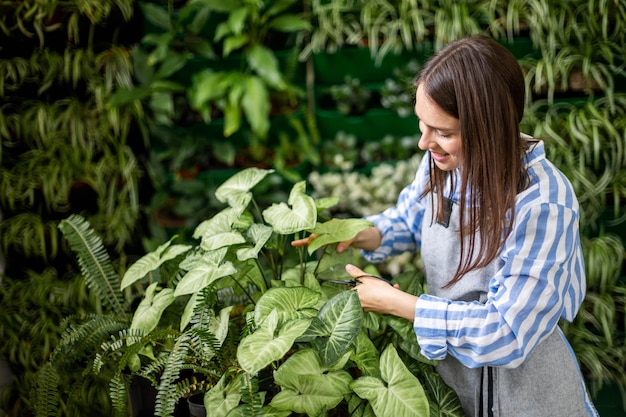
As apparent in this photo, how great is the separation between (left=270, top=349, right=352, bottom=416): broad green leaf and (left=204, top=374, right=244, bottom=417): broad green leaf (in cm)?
9

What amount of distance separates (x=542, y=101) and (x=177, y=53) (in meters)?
1.75

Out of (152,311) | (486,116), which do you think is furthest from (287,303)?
(486,116)

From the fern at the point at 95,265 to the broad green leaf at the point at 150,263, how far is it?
0.14 metres

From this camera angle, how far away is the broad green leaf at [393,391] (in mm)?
1303

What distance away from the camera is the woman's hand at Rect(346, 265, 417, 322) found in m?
1.38

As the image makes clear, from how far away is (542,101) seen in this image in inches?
104

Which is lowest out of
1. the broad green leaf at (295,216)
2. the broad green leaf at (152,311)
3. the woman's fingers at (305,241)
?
the broad green leaf at (152,311)

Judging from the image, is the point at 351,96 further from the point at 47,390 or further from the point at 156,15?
the point at 47,390

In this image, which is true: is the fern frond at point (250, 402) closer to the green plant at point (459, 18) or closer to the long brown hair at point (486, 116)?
the long brown hair at point (486, 116)

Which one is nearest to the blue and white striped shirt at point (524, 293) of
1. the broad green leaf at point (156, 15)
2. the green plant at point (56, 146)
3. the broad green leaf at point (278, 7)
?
the green plant at point (56, 146)

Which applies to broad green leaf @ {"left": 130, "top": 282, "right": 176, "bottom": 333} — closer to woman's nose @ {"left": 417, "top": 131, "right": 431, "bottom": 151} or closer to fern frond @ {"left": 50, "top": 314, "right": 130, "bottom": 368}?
fern frond @ {"left": 50, "top": 314, "right": 130, "bottom": 368}

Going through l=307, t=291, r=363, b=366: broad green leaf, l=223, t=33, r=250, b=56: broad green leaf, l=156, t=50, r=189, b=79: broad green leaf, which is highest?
l=223, t=33, r=250, b=56: broad green leaf

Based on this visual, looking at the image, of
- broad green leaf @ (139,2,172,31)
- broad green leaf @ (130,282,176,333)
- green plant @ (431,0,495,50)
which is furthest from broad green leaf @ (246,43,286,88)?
broad green leaf @ (130,282,176,333)

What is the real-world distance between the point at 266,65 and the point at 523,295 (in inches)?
78.9
